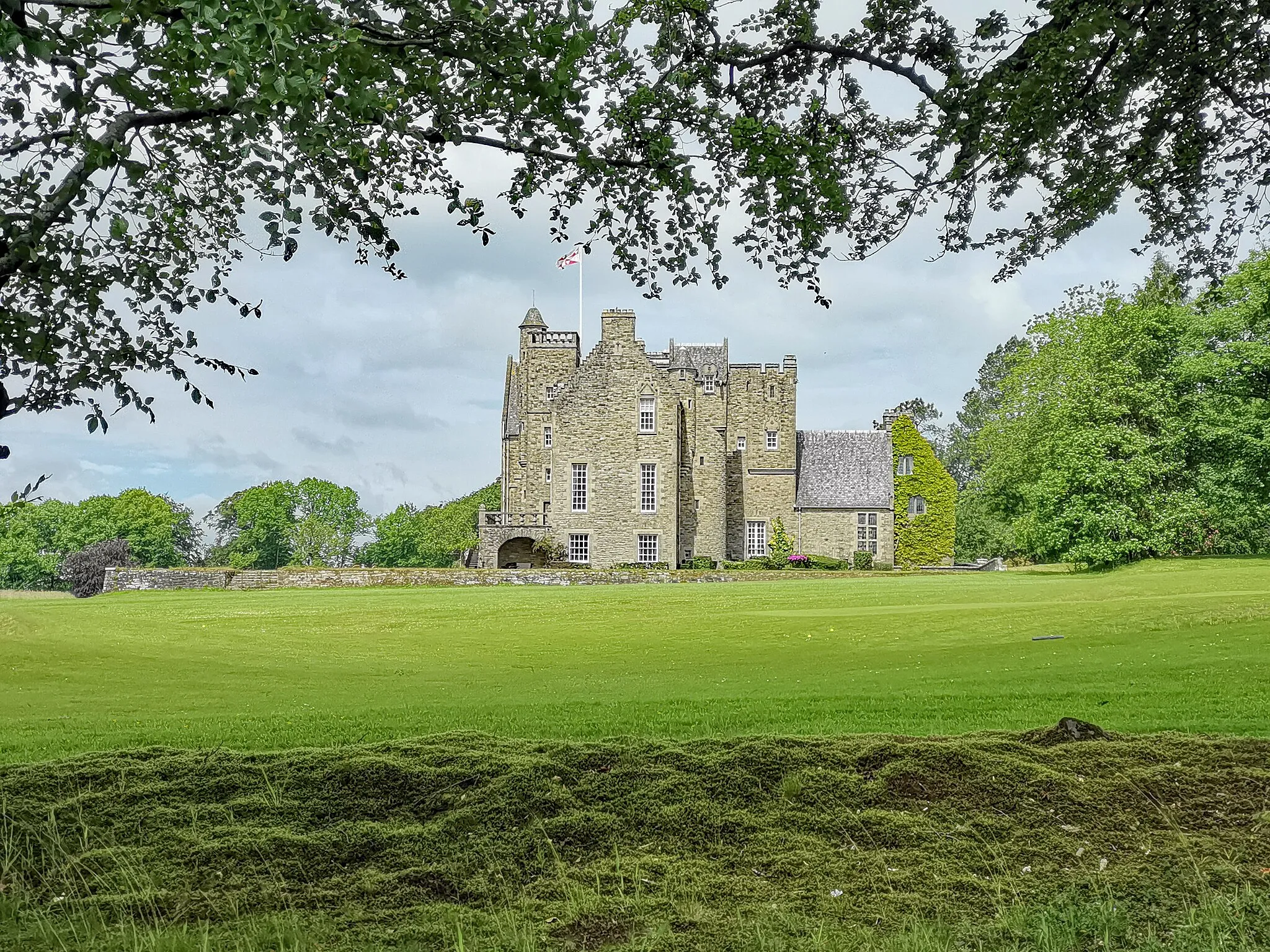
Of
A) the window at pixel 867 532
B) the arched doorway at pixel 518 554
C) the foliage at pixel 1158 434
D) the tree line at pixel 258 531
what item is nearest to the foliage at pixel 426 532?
the tree line at pixel 258 531

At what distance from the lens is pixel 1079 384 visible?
137 feet

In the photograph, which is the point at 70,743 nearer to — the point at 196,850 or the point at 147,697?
the point at 147,697

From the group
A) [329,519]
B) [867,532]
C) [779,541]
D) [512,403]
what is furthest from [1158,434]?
[329,519]

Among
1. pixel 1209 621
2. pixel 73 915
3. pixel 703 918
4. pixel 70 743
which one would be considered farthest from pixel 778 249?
pixel 1209 621

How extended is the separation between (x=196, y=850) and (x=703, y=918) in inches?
116

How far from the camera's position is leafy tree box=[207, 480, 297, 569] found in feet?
267

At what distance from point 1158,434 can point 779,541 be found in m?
19.9

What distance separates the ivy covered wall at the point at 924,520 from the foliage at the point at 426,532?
3667cm

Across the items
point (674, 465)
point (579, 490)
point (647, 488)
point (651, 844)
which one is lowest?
point (651, 844)

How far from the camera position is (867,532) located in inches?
2146

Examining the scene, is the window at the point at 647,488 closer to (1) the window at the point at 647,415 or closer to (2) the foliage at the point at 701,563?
(1) the window at the point at 647,415

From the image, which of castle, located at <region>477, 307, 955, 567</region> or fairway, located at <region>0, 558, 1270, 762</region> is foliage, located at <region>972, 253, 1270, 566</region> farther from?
castle, located at <region>477, 307, 955, 567</region>

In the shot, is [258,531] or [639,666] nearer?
[639,666]

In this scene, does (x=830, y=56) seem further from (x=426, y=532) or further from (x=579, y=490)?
(x=426, y=532)
